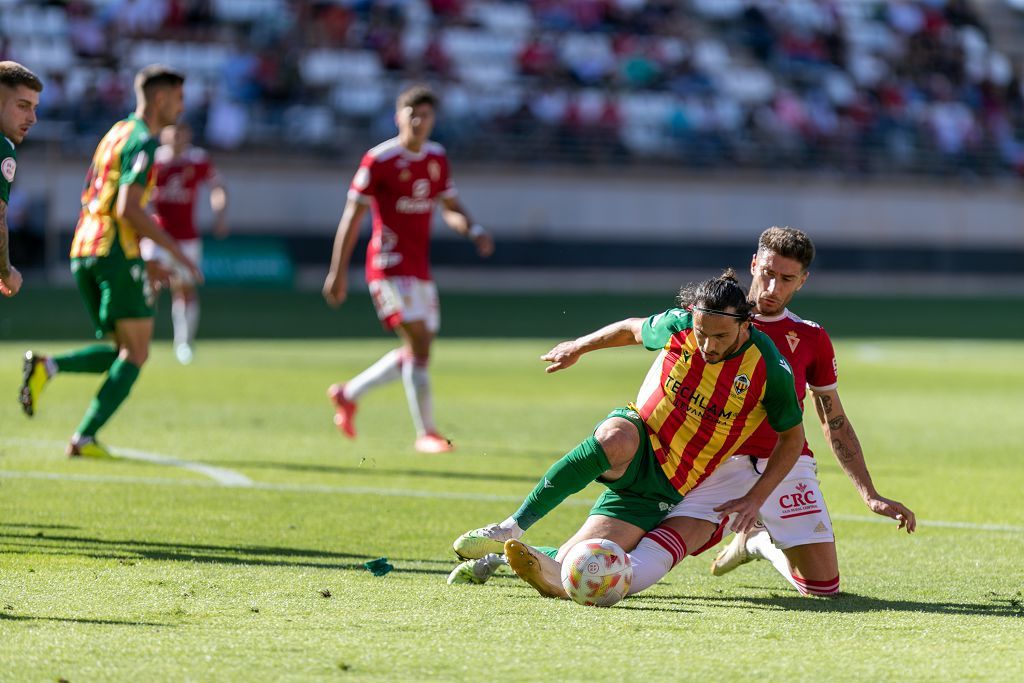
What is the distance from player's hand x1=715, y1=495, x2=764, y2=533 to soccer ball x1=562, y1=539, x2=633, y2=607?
39 cm

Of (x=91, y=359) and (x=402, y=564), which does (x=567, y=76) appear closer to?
(x=91, y=359)

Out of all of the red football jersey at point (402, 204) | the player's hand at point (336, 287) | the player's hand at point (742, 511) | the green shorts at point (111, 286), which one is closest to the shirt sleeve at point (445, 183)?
the red football jersey at point (402, 204)

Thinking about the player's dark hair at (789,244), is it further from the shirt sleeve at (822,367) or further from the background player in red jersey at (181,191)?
the background player in red jersey at (181,191)

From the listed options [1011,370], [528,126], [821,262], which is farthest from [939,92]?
[1011,370]

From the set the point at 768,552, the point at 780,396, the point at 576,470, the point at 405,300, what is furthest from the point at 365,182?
the point at 780,396

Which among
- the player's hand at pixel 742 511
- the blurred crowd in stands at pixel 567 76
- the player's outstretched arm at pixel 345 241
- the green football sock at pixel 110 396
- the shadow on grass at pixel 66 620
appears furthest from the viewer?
the blurred crowd in stands at pixel 567 76

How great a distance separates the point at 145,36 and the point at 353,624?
25.1m

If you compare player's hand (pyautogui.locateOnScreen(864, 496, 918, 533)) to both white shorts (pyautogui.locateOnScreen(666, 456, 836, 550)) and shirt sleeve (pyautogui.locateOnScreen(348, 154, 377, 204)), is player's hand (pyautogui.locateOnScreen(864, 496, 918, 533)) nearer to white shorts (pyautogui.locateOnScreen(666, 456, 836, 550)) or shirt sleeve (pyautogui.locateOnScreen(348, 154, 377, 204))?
white shorts (pyautogui.locateOnScreen(666, 456, 836, 550))

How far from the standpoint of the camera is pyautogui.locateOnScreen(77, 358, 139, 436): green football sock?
8742 mm

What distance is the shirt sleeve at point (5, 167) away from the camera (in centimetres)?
612

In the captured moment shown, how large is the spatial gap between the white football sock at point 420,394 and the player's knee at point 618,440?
Answer: 4.54 meters

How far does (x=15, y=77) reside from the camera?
6266mm

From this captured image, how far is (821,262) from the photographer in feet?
101

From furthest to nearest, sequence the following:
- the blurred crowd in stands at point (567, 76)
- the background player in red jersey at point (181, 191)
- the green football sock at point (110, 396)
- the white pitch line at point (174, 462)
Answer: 1. the blurred crowd in stands at point (567, 76)
2. the background player in red jersey at point (181, 191)
3. the green football sock at point (110, 396)
4. the white pitch line at point (174, 462)
